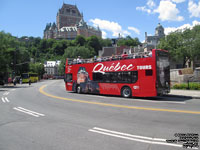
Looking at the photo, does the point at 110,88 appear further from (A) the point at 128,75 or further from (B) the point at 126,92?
(A) the point at 128,75

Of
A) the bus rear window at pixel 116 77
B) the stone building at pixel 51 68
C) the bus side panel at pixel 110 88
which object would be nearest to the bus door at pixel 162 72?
the bus rear window at pixel 116 77

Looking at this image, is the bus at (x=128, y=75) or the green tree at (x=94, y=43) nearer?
the bus at (x=128, y=75)

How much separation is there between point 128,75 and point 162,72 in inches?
109

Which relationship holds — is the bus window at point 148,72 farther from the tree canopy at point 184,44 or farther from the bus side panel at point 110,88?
the tree canopy at point 184,44

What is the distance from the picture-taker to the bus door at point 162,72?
13564 millimetres

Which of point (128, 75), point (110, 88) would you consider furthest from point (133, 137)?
point (110, 88)

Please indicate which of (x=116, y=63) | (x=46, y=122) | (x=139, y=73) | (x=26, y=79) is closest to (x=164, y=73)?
(x=139, y=73)

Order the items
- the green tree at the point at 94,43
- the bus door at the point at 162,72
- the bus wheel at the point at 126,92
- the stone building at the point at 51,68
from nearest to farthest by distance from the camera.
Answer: the bus door at the point at 162,72
the bus wheel at the point at 126,92
the green tree at the point at 94,43
the stone building at the point at 51,68

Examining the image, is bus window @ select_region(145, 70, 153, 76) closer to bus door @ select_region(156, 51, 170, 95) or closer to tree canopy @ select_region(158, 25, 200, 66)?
bus door @ select_region(156, 51, 170, 95)

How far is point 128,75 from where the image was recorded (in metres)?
15.2

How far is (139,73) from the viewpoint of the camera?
47.2 ft

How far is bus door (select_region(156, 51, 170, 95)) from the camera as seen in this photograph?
44.5ft

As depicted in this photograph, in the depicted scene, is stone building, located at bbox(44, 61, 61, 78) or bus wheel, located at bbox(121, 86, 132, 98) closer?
bus wheel, located at bbox(121, 86, 132, 98)

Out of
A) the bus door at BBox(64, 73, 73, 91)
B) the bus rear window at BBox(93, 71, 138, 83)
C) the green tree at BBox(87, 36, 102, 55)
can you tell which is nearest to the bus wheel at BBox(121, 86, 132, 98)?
the bus rear window at BBox(93, 71, 138, 83)
